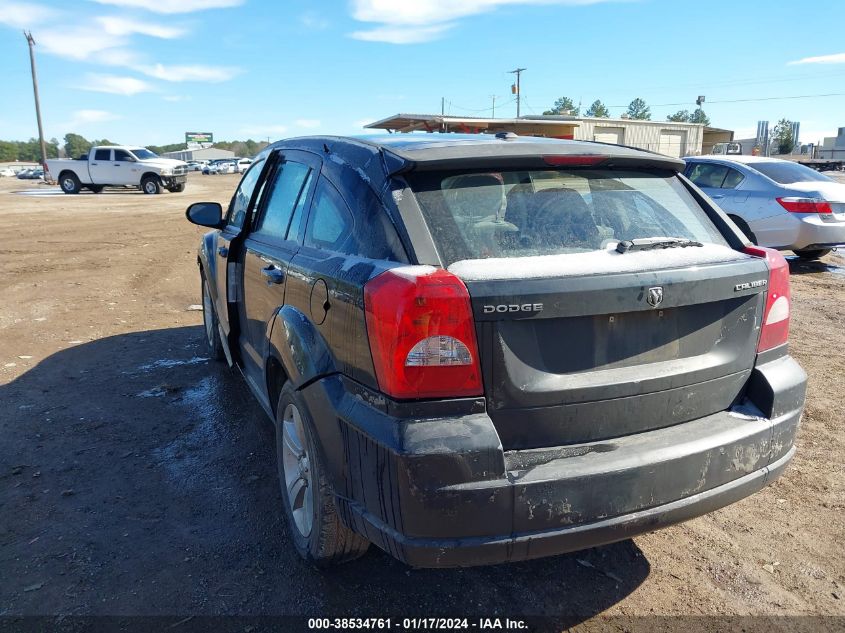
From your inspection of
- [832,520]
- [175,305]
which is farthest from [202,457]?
[175,305]

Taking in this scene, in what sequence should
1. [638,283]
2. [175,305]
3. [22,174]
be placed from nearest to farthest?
1. [638,283]
2. [175,305]
3. [22,174]

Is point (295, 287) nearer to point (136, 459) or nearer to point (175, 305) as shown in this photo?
point (136, 459)

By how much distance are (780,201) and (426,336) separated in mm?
8771

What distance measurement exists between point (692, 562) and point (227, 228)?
3.50 m

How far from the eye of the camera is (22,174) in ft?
188

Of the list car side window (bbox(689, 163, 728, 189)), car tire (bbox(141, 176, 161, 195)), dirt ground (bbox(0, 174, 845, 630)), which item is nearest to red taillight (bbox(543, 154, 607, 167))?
dirt ground (bbox(0, 174, 845, 630))

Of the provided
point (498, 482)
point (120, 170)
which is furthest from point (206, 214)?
point (120, 170)

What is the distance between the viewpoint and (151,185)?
2678 cm

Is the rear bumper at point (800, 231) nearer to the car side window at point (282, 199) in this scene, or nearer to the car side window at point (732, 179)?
the car side window at point (732, 179)

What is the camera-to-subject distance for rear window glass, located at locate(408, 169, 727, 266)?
7.54ft

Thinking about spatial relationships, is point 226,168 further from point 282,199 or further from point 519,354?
point 519,354

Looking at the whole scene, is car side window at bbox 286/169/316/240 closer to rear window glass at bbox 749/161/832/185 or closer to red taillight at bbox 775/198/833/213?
red taillight at bbox 775/198/833/213

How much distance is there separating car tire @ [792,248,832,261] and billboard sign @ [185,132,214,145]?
456 feet

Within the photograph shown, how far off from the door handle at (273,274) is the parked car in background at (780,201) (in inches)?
313
